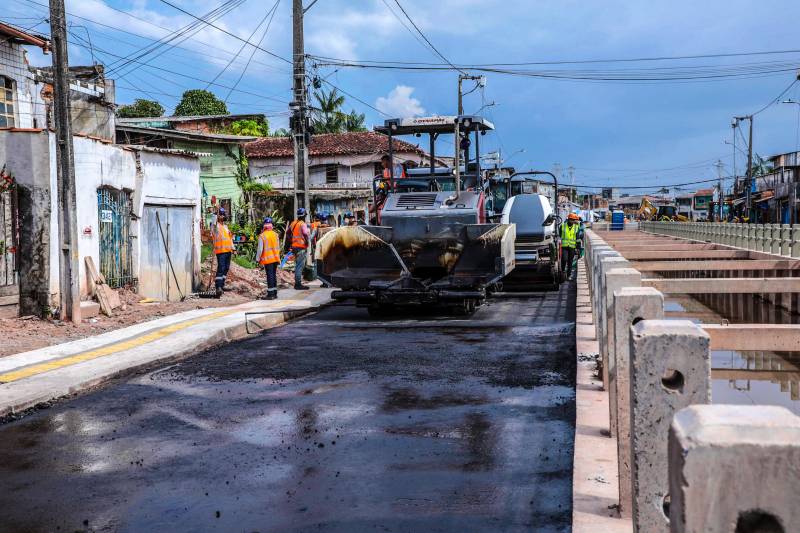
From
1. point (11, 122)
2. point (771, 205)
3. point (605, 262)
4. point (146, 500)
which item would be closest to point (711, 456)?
point (146, 500)

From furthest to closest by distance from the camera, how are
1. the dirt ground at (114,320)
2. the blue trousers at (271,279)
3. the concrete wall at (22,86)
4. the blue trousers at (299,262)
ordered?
1. the concrete wall at (22,86)
2. the blue trousers at (299,262)
3. the blue trousers at (271,279)
4. the dirt ground at (114,320)

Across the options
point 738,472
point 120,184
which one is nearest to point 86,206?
point 120,184

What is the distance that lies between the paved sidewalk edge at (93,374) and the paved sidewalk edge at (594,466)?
4.93 metres

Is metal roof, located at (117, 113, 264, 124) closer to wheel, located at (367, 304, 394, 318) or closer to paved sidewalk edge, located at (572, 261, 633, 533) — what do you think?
wheel, located at (367, 304, 394, 318)

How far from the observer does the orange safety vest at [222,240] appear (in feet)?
60.1

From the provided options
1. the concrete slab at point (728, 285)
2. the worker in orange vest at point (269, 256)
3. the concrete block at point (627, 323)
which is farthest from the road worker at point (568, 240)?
the concrete block at point (627, 323)

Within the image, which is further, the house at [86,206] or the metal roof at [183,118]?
the metal roof at [183,118]

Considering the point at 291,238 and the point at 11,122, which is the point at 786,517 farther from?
the point at 11,122

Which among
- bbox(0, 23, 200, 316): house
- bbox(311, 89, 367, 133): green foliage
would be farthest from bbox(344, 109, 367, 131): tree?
bbox(0, 23, 200, 316): house

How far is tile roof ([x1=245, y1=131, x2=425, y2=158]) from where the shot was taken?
49091 millimetres

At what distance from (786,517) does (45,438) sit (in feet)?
21.0

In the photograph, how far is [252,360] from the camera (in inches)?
407

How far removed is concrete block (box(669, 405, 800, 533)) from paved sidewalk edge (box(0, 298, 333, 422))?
7233 mm

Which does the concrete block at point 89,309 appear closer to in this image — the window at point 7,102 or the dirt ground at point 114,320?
the dirt ground at point 114,320
